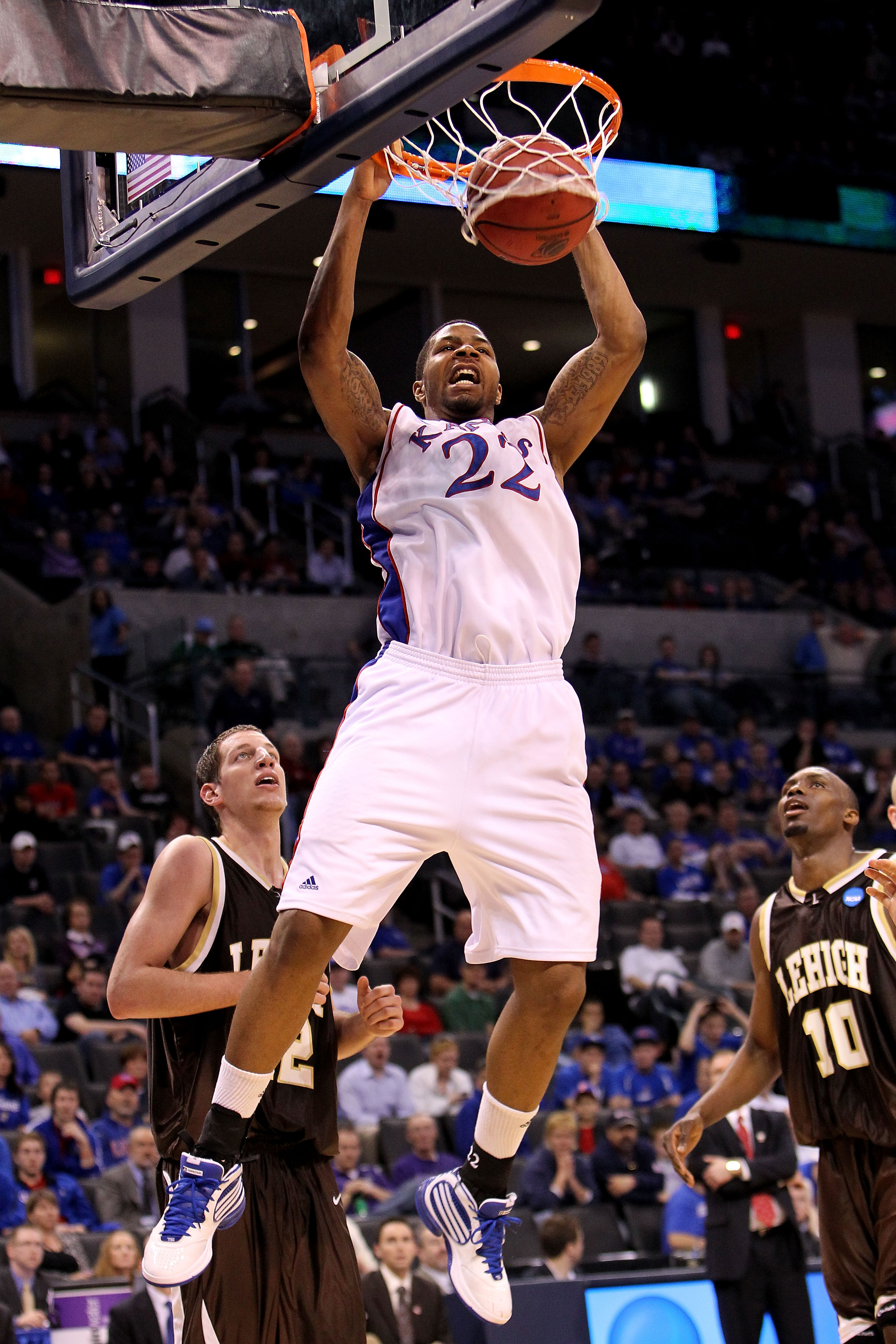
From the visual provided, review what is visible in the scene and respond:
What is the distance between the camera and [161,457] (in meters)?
18.9

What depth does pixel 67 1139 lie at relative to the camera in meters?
9.66

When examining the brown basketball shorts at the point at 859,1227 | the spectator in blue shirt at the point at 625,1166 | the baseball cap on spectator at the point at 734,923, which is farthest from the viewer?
the baseball cap on spectator at the point at 734,923

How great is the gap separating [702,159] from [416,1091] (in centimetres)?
1284

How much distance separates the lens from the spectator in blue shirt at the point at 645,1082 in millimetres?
11594

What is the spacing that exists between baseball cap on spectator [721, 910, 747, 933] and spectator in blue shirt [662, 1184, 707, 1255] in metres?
3.70

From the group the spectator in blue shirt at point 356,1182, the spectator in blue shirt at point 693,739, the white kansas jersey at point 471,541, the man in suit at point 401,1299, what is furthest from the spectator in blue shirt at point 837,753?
the white kansas jersey at point 471,541

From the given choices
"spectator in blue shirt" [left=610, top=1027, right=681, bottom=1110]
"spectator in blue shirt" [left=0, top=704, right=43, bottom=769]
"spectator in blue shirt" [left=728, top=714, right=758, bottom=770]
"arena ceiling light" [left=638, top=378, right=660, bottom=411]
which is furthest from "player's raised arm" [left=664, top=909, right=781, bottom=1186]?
"arena ceiling light" [left=638, top=378, right=660, bottom=411]

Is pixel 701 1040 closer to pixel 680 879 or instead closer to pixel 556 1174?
pixel 556 1174

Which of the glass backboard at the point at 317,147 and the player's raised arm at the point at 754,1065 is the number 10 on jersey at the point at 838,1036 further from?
the glass backboard at the point at 317,147

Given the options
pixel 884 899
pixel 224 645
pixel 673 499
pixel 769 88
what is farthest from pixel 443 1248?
pixel 769 88

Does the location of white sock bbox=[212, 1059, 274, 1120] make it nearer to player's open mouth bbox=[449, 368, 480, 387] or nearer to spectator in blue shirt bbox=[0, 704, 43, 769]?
player's open mouth bbox=[449, 368, 480, 387]

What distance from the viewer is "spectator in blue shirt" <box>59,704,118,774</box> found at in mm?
14859

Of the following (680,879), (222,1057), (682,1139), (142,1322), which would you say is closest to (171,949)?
(222,1057)

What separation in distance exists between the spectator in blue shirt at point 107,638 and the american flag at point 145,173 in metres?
11.2
